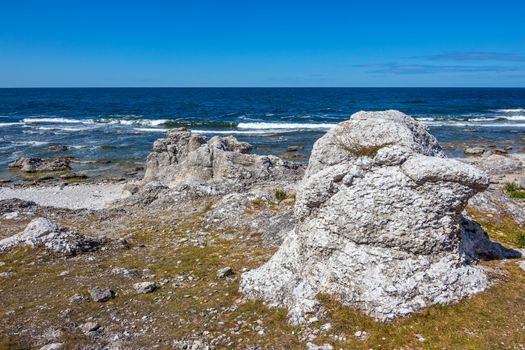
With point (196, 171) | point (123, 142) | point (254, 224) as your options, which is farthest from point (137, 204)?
point (123, 142)

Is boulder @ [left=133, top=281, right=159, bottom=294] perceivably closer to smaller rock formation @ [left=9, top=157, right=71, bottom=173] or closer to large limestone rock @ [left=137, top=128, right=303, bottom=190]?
large limestone rock @ [left=137, top=128, right=303, bottom=190]

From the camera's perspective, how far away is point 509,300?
36.2 ft

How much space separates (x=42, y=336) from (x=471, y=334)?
1095 centimetres

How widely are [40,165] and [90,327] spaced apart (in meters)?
45.1

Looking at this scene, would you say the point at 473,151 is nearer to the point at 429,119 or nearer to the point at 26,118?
the point at 429,119

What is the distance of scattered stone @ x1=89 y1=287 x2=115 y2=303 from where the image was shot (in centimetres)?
1353

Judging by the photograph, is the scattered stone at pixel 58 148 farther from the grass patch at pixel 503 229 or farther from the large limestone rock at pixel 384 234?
the grass patch at pixel 503 229

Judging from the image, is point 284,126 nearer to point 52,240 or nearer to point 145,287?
point 52,240

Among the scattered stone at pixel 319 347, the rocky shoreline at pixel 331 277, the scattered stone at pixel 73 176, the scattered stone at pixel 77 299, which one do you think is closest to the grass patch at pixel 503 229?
the rocky shoreline at pixel 331 277

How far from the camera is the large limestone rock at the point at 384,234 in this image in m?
11.0

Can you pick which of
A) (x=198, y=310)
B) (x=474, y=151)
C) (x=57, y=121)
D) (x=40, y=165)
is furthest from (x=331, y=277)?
(x=57, y=121)

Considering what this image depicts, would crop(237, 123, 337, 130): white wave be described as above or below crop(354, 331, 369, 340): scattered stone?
below

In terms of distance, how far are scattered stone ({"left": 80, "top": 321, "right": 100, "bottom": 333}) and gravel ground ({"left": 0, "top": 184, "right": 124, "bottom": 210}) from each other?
2150 cm

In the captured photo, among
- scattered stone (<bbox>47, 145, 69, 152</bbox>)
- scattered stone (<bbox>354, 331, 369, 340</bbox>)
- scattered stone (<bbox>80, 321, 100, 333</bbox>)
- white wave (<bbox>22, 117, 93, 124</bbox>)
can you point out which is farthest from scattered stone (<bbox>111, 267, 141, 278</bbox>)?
white wave (<bbox>22, 117, 93, 124</bbox>)
